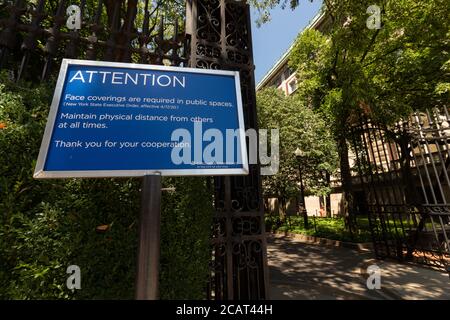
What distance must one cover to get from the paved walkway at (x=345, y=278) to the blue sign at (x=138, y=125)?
4.53m

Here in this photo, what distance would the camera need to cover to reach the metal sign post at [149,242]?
5.95ft

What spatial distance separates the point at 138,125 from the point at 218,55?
2.02 m

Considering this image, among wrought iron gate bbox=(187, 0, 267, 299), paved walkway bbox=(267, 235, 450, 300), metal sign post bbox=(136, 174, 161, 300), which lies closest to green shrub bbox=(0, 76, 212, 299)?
wrought iron gate bbox=(187, 0, 267, 299)

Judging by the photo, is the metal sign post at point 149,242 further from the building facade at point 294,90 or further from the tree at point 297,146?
the building facade at point 294,90

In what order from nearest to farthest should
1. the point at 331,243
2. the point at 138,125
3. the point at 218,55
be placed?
the point at 138,125 → the point at 218,55 → the point at 331,243

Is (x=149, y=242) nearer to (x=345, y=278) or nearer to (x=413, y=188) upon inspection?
(x=345, y=278)

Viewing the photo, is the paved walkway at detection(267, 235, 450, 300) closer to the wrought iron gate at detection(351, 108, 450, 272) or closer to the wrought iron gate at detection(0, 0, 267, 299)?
the wrought iron gate at detection(351, 108, 450, 272)

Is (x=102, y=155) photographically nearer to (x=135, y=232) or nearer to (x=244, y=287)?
(x=135, y=232)

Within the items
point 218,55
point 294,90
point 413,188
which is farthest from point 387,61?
point 294,90

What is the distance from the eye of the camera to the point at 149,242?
1.88 m

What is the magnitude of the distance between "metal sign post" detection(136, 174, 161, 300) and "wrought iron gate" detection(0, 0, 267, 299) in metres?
1.35

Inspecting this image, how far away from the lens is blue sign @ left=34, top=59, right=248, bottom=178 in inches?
81.0

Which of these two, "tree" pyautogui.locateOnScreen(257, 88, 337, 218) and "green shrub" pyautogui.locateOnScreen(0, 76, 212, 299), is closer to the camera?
"green shrub" pyautogui.locateOnScreen(0, 76, 212, 299)

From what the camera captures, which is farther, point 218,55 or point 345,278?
point 345,278
